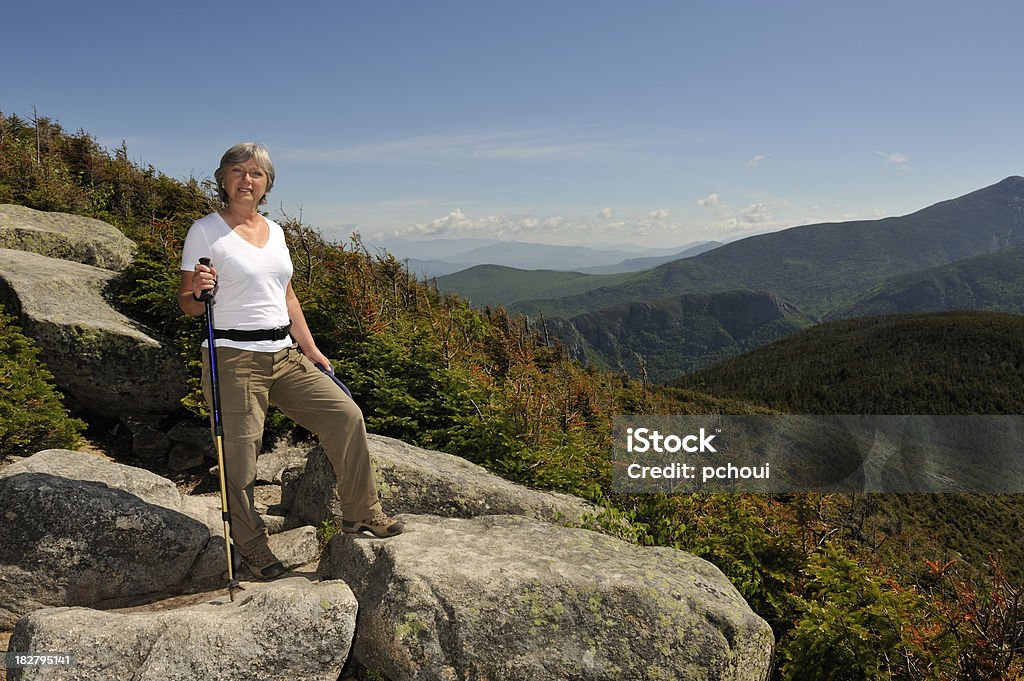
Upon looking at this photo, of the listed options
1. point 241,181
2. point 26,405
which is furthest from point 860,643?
point 26,405

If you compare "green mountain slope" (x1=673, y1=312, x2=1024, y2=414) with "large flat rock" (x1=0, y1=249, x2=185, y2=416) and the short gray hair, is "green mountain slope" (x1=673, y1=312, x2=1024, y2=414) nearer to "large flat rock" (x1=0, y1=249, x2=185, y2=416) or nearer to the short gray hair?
"large flat rock" (x1=0, y1=249, x2=185, y2=416)

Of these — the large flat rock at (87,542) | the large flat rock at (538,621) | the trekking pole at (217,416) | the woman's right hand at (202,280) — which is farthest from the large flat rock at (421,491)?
the woman's right hand at (202,280)

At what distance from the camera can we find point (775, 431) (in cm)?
10875

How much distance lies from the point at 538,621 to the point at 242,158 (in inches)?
170

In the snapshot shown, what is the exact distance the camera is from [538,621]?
4.32m

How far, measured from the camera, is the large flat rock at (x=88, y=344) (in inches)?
298

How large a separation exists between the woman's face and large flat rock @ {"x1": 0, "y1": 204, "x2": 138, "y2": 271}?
725cm

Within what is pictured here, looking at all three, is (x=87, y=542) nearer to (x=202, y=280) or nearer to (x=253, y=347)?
(x=253, y=347)

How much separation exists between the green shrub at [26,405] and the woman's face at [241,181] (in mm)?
4131

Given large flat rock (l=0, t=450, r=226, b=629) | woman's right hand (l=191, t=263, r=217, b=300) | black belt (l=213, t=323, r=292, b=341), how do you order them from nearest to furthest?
woman's right hand (l=191, t=263, r=217, b=300) → black belt (l=213, t=323, r=292, b=341) → large flat rock (l=0, t=450, r=226, b=629)

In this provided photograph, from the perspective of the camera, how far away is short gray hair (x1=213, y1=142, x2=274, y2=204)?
4504 mm

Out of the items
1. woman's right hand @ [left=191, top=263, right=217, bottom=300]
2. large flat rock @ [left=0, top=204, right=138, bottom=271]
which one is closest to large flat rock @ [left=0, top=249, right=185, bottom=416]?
large flat rock @ [left=0, top=204, right=138, bottom=271]

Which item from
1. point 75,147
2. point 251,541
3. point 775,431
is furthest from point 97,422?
point 775,431

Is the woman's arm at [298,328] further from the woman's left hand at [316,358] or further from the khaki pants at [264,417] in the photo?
the khaki pants at [264,417]
